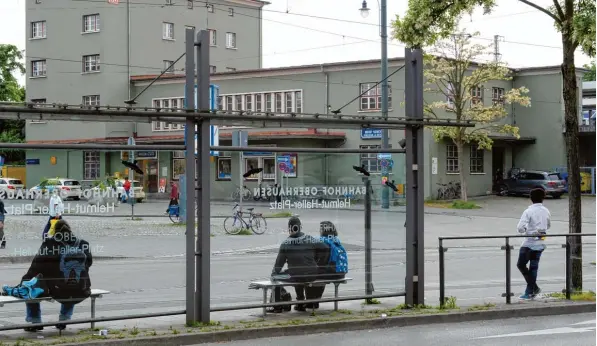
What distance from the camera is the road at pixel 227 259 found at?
1104 cm

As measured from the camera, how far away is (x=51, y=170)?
435 inches

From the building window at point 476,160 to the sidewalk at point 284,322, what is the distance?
41682 millimetres

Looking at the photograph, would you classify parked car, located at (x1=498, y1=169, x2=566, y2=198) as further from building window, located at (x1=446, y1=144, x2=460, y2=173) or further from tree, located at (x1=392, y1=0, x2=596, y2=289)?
tree, located at (x1=392, y1=0, x2=596, y2=289)

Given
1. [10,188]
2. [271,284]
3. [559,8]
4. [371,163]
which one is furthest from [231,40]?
[10,188]

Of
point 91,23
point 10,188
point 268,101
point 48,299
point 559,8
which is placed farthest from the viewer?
point 91,23

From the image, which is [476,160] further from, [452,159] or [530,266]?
[530,266]

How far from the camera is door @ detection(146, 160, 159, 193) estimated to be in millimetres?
11602

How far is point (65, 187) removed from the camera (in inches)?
430

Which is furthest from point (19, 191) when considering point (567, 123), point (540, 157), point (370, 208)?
point (540, 157)

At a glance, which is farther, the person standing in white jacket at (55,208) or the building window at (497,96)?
the building window at (497,96)

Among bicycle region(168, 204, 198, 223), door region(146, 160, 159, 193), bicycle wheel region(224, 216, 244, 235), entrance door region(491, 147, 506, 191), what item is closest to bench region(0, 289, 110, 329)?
bicycle region(168, 204, 198, 223)

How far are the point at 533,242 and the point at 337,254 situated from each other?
3.35m

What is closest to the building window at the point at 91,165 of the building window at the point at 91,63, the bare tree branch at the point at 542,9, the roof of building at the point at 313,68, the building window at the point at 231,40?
the bare tree branch at the point at 542,9

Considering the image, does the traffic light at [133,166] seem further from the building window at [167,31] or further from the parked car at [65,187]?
the building window at [167,31]
